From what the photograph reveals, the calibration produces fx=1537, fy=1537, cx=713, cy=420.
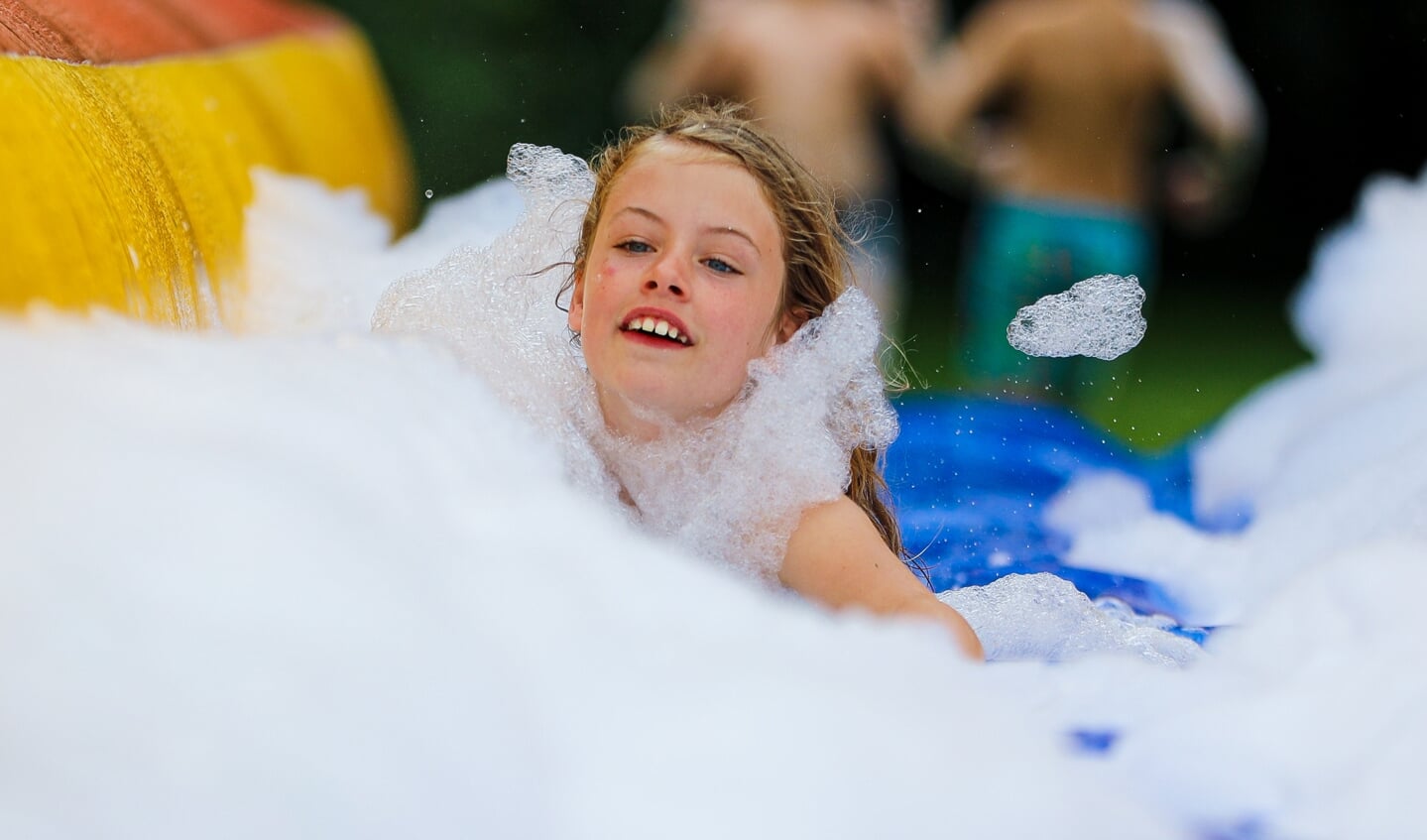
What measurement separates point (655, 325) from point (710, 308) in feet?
0.18

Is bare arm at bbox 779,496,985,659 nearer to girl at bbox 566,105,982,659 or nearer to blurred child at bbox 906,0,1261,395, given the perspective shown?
girl at bbox 566,105,982,659

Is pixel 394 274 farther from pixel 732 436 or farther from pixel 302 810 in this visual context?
pixel 302 810

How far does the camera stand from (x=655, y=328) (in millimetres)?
1440

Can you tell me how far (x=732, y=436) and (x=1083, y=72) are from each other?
1.92 meters

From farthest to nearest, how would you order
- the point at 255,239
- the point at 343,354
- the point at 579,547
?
1. the point at 255,239
2. the point at 343,354
3. the point at 579,547

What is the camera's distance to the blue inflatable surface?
1845 millimetres

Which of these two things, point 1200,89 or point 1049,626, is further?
point 1200,89

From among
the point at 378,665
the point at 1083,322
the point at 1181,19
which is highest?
the point at 1181,19

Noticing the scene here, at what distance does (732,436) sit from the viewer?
59.1 inches

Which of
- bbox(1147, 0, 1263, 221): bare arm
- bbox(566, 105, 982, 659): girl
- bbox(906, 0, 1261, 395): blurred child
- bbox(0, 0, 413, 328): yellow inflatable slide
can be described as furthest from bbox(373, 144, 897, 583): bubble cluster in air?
bbox(1147, 0, 1263, 221): bare arm

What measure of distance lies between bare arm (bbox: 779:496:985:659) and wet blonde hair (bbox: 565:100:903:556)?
0.14 m

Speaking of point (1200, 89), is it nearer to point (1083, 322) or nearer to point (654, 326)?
point (1083, 322)

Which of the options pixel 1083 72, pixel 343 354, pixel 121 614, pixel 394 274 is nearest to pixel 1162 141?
pixel 1083 72

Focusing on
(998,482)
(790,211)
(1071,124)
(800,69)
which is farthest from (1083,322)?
(800,69)
